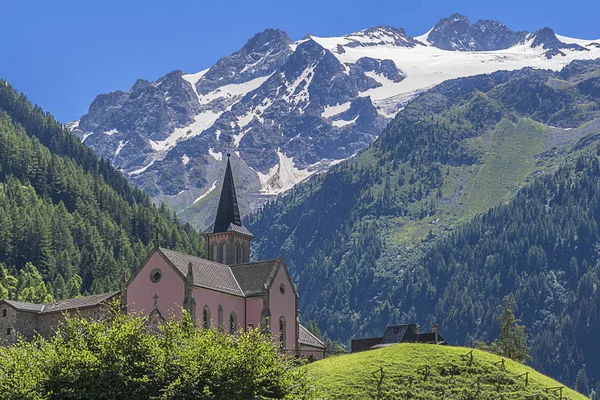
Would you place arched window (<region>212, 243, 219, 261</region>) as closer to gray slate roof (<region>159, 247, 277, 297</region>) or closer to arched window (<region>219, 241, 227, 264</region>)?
arched window (<region>219, 241, 227, 264</region>)

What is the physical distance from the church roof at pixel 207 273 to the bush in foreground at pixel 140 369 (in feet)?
131

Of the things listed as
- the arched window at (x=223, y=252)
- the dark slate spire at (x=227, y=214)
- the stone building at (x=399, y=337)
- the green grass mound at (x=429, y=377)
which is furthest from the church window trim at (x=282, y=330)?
the stone building at (x=399, y=337)

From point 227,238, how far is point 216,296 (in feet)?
67.8

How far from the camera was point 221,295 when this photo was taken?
119m

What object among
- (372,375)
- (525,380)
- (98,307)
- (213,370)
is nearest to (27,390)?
(213,370)

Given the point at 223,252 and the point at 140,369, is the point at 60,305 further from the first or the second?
the point at 140,369

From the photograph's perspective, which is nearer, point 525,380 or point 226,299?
point 525,380

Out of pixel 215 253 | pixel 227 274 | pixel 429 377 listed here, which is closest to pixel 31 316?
pixel 215 253

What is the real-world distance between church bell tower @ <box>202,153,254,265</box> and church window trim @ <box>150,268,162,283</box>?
66.1 feet

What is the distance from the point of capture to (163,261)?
11650cm

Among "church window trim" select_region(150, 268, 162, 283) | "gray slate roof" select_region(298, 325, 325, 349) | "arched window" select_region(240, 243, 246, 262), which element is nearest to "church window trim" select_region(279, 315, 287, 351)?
"gray slate roof" select_region(298, 325, 325, 349)

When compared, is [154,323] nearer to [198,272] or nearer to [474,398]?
[198,272]

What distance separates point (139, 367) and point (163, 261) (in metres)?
45.3

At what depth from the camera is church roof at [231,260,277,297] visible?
122312 millimetres
